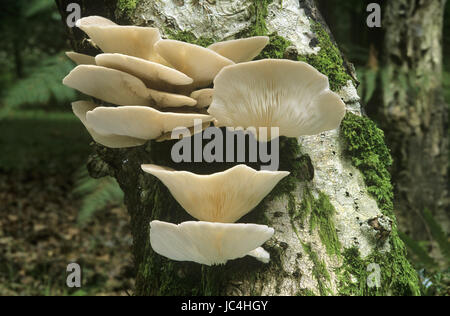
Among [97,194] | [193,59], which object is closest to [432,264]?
[193,59]

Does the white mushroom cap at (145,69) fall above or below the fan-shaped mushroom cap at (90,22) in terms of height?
below

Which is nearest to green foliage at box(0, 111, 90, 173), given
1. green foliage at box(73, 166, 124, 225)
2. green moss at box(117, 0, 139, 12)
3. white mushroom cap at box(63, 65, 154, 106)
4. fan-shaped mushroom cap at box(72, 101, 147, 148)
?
green foliage at box(73, 166, 124, 225)

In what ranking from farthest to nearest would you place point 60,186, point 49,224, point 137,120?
point 60,186, point 49,224, point 137,120

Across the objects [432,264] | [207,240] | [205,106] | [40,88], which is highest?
[205,106]

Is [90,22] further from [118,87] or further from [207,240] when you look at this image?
[207,240]

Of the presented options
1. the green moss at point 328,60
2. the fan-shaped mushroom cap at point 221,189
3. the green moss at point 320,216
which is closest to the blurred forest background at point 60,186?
the green moss at point 328,60

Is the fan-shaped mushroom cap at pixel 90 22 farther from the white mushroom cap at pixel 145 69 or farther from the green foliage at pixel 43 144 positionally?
the green foliage at pixel 43 144

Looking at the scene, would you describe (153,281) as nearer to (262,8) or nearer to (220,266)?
(220,266)
